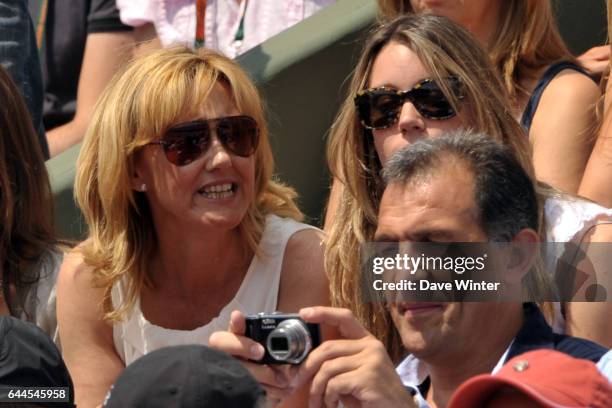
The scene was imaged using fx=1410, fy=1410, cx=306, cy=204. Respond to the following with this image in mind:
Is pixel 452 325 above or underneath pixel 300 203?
above

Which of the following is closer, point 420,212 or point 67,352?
point 420,212

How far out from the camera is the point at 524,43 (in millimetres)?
4195

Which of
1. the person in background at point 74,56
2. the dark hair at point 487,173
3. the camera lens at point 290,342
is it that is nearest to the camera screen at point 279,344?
the camera lens at point 290,342

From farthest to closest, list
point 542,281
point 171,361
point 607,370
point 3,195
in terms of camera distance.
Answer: point 3,195 < point 542,281 < point 607,370 < point 171,361

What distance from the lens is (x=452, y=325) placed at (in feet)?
9.70

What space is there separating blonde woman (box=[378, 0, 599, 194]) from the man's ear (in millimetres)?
875

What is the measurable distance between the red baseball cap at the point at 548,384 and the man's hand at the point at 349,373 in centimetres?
48

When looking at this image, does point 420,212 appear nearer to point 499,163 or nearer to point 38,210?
point 499,163

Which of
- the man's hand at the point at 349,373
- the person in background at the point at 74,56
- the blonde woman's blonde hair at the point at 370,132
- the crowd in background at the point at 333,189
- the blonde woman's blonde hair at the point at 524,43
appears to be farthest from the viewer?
the person in background at the point at 74,56

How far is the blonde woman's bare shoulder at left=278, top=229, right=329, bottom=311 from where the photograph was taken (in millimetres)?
3949

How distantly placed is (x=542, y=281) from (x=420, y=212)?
352 millimetres

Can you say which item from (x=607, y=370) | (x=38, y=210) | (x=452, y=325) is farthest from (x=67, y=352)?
(x=607, y=370)

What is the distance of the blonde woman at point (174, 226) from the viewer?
3.95m

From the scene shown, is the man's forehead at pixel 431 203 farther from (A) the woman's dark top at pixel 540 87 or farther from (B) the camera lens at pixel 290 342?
(A) the woman's dark top at pixel 540 87
